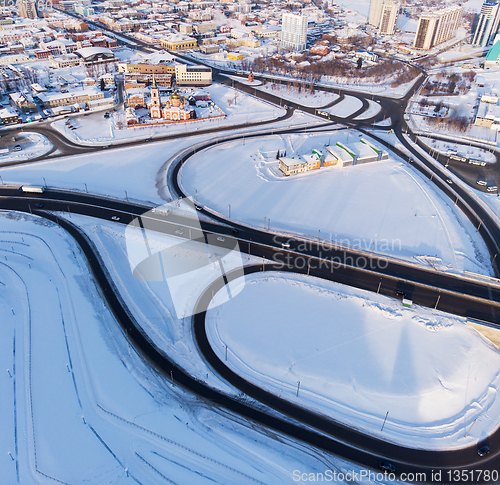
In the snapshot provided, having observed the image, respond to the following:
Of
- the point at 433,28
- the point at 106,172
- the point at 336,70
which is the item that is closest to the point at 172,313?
the point at 106,172

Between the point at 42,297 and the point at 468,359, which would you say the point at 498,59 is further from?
the point at 42,297

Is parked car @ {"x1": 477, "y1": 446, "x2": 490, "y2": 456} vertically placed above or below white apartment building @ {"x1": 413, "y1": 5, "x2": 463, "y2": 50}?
below

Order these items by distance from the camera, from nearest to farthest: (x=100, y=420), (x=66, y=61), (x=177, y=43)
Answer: (x=100, y=420) → (x=66, y=61) → (x=177, y=43)

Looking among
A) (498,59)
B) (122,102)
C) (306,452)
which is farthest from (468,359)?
(498,59)

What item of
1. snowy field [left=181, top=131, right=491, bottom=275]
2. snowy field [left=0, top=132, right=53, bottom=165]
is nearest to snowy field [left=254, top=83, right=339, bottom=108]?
snowy field [left=181, top=131, right=491, bottom=275]

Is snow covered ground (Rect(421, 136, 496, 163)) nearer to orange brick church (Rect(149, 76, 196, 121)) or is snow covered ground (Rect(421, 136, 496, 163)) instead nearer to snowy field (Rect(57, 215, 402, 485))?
orange brick church (Rect(149, 76, 196, 121))

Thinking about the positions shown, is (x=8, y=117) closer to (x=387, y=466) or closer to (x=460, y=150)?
(x=387, y=466)

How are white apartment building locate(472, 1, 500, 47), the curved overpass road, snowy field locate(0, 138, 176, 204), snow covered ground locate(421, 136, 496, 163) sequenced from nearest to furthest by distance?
the curved overpass road, snowy field locate(0, 138, 176, 204), snow covered ground locate(421, 136, 496, 163), white apartment building locate(472, 1, 500, 47)
